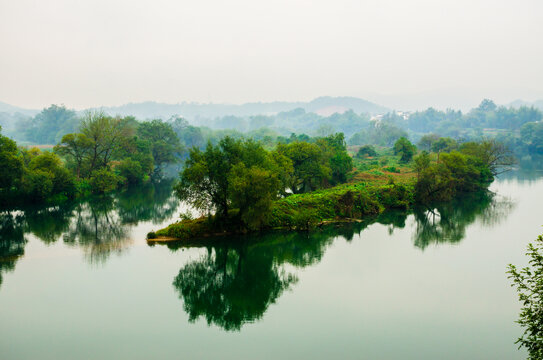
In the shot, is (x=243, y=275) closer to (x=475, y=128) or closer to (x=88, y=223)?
(x=88, y=223)

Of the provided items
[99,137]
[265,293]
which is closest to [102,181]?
[99,137]

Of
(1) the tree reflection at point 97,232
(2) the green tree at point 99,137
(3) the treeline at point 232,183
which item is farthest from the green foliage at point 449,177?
(2) the green tree at point 99,137

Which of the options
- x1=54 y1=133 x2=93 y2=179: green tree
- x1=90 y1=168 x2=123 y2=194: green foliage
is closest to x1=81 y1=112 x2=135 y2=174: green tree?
x1=54 y1=133 x2=93 y2=179: green tree

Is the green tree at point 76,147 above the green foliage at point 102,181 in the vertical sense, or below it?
above

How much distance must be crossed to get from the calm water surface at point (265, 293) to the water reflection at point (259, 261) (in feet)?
0.34

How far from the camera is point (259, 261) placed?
22.4 meters

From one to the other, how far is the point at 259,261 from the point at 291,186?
1450 centimetres

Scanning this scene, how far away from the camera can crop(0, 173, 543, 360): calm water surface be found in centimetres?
1412

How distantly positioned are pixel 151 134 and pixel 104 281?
46766 mm

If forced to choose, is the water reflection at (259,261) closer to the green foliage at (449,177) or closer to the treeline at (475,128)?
the green foliage at (449,177)

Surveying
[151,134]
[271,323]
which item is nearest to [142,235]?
[271,323]

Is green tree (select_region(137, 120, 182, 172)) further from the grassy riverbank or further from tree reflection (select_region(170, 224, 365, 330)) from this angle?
tree reflection (select_region(170, 224, 365, 330))

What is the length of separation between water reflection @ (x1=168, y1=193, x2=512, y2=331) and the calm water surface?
0.10 meters

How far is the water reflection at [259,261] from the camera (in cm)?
1719
